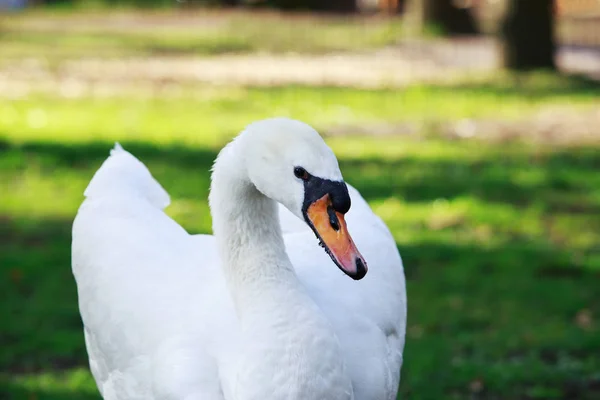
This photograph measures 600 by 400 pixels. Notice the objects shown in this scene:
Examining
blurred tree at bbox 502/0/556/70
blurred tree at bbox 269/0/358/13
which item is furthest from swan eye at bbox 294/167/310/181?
blurred tree at bbox 269/0/358/13

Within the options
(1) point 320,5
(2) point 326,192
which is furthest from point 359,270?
(1) point 320,5

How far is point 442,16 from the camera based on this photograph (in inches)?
790

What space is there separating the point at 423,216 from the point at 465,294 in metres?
1.50

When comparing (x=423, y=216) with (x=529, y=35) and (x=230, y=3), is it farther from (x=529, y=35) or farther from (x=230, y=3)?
(x=230, y=3)

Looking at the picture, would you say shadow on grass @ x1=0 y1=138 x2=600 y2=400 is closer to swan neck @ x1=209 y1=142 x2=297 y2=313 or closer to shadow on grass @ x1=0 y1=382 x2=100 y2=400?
shadow on grass @ x1=0 y1=382 x2=100 y2=400

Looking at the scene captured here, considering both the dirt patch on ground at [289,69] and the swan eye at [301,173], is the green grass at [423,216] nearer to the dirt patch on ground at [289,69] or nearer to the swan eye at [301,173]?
the dirt patch on ground at [289,69]

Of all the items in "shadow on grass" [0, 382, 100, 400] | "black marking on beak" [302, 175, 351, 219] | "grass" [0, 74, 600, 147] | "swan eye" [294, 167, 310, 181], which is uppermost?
"swan eye" [294, 167, 310, 181]

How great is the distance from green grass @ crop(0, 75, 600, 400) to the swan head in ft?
6.22

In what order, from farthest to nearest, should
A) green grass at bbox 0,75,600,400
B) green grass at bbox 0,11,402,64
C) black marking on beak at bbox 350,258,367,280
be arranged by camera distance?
green grass at bbox 0,11,402,64
green grass at bbox 0,75,600,400
black marking on beak at bbox 350,258,367,280

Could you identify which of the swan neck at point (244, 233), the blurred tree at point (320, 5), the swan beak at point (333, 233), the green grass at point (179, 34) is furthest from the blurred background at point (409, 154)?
the blurred tree at point (320, 5)

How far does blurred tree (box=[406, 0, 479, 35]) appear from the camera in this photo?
20.0m

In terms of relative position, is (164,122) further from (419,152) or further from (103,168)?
(103,168)

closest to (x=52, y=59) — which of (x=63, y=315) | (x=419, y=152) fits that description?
(x=419, y=152)

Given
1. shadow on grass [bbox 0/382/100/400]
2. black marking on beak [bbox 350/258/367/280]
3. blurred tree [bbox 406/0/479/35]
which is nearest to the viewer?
black marking on beak [bbox 350/258/367/280]
